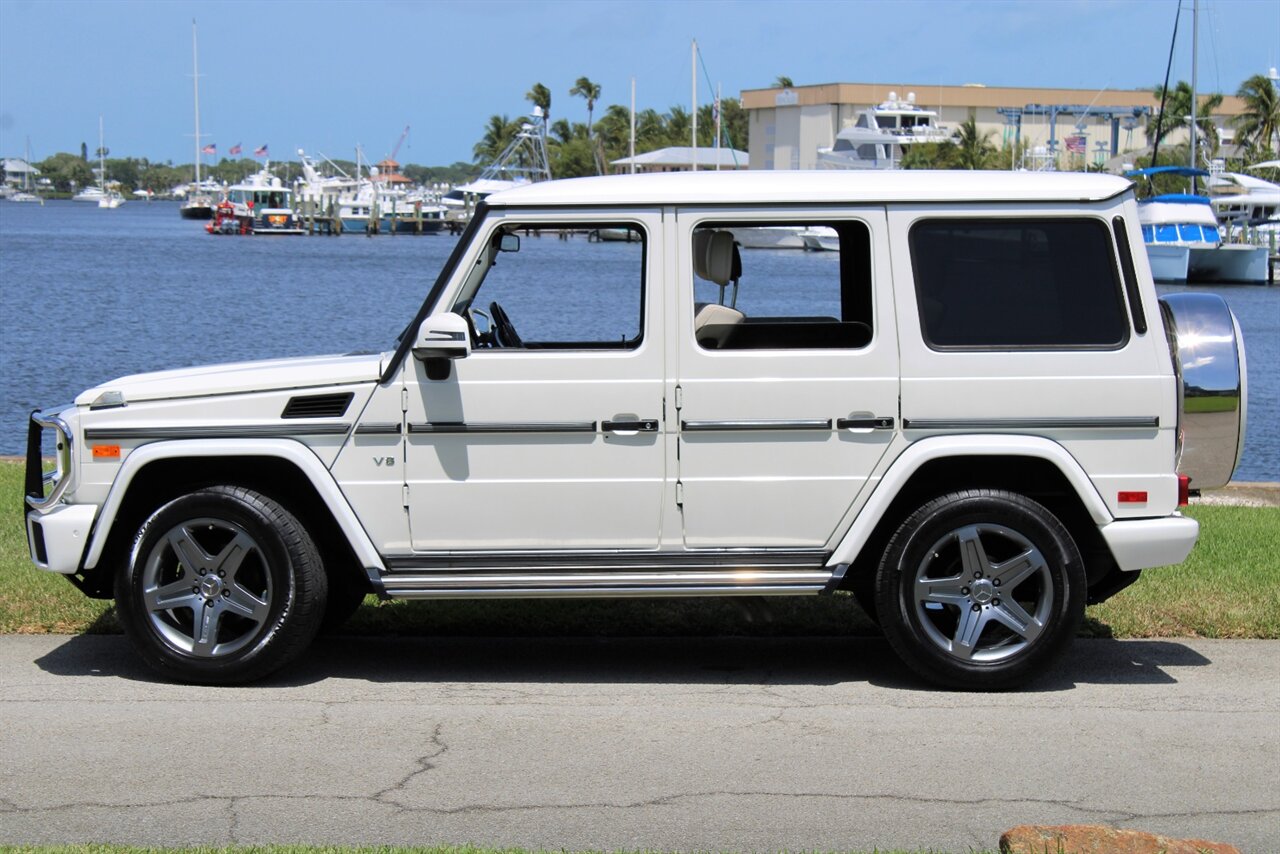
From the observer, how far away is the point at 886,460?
6.58 m

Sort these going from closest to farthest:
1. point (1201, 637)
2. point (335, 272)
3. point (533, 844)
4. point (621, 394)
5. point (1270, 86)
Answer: point (533, 844)
point (621, 394)
point (1201, 637)
point (335, 272)
point (1270, 86)

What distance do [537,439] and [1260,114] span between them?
105m

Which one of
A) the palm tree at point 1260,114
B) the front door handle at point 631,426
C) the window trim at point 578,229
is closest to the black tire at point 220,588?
the window trim at point 578,229

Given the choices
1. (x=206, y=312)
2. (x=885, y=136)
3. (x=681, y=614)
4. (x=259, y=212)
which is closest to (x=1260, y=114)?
(x=885, y=136)

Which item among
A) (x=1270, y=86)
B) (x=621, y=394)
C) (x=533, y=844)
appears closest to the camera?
(x=533, y=844)

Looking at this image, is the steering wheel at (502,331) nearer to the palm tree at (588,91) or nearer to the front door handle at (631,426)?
the front door handle at (631,426)

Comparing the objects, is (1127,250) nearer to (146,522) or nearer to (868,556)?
(868,556)

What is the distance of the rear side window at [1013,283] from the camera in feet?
21.7

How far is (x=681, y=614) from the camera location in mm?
8047

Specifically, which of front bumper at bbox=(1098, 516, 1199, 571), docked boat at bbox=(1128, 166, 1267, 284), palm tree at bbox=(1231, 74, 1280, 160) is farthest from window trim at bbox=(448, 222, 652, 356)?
palm tree at bbox=(1231, 74, 1280, 160)

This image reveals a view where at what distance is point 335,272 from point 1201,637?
61577 mm

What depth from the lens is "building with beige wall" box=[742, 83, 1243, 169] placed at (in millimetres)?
120188

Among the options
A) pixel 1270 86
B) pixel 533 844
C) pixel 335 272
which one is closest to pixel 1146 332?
pixel 533 844

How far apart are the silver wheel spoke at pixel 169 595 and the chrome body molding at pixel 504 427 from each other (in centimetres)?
120
